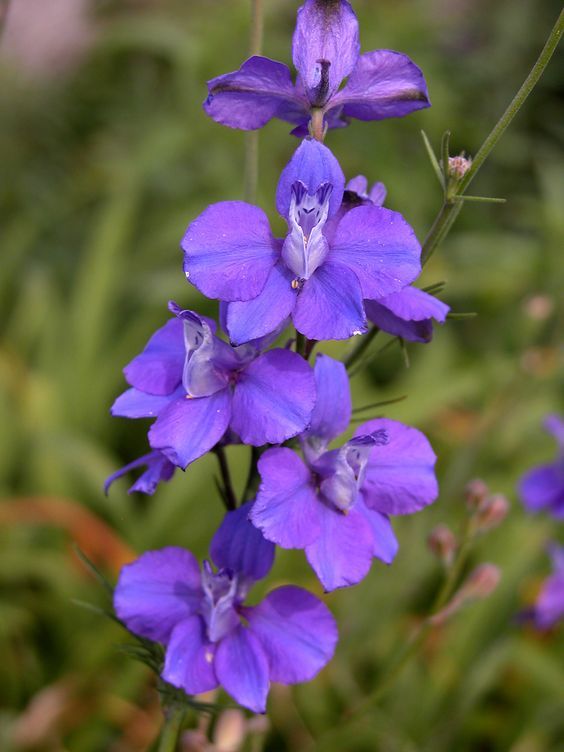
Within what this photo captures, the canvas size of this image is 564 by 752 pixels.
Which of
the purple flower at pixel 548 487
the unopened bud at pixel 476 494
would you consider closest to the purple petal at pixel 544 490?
the purple flower at pixel 548 487

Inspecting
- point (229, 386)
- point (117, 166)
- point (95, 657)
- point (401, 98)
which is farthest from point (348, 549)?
point (117, 166)

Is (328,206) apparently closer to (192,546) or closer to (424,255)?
(424,255)

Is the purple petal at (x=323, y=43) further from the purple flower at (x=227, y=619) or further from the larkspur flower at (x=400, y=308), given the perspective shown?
the purple flower at (x=227, y=619)

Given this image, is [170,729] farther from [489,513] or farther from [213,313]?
[213,313]

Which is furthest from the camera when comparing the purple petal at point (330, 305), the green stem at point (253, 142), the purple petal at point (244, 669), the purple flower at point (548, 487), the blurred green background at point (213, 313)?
the blurred green background at point (213, 313)

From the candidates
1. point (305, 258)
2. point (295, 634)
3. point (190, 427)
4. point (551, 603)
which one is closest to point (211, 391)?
point (190, 427)

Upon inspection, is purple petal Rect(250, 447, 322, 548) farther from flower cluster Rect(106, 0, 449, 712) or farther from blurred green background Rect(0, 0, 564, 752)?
blurred green background Rect(0, 0, 564, 752)
